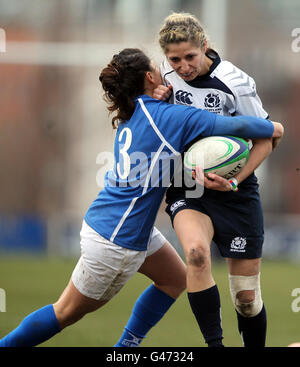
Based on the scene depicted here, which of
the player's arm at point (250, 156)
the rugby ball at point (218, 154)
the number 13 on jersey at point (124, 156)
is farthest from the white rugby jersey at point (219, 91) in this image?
the number 13 on jersey at point (124, 156)

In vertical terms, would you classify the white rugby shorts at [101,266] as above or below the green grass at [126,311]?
above

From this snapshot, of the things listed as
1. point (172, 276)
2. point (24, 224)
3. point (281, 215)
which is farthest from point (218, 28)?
point (172, 276)

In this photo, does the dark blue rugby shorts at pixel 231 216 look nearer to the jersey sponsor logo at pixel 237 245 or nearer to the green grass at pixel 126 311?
the jersey sponsor logo at pixel 237 245

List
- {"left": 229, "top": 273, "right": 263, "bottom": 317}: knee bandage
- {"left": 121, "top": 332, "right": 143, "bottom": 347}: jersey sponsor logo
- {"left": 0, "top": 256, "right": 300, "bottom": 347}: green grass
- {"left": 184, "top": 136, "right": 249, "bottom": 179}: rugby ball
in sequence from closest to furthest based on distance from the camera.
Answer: {"left": 184, "top": 136, "right": 249, "bottom": 179}: rugby ball, {"left": 229, "top": 273, "right": 263, "bottom": 317}: knee bandage, {"left": 121, "top": 332, "right": 143, "bottom": 347}: jersey sponsor logo, {"left": 0, "top": 256, "right": 300, "bottom": 347}: green grass

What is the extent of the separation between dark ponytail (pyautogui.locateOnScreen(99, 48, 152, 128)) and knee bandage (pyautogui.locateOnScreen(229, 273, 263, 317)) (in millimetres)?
1239

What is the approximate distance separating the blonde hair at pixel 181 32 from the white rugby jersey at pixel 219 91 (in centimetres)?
22

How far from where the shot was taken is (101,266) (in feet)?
13.9

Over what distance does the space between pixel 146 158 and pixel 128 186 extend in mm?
199

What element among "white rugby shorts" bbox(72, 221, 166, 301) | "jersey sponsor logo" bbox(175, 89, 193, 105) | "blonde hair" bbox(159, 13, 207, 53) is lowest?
"white rugby shorts" bbox(72, 221, 166, 301)

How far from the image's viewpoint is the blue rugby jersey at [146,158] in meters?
4.24

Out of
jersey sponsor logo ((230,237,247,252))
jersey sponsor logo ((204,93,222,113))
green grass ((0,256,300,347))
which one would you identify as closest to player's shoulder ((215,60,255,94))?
jersey sponsor logo ((204,93,222,113))

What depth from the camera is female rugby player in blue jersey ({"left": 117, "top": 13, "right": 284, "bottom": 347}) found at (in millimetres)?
4258

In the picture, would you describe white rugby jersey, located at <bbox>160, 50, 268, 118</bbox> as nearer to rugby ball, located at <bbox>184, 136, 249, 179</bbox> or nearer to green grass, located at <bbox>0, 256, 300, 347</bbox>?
rugby ball, located at <bbox>184, 136, 249, 179</bbox>

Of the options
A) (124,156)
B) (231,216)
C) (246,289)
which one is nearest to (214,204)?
(231,216)
